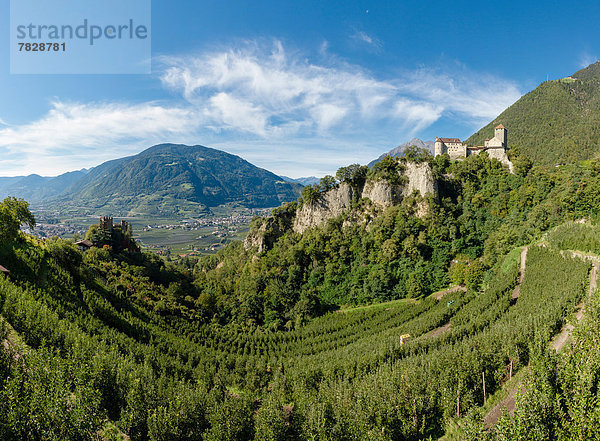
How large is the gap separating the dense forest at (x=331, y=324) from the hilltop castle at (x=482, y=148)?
305 cm

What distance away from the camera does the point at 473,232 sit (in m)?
55.3

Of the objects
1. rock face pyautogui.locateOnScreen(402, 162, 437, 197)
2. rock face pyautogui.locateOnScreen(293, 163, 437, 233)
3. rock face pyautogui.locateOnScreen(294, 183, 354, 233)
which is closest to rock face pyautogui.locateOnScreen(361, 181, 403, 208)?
rock face pyautogui.locateOnScreen(293, 163, 437, 233)

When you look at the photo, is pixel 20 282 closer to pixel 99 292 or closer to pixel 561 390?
pixel 99 292

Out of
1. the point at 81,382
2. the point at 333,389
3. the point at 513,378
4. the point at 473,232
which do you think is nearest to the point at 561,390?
the point at 513,378

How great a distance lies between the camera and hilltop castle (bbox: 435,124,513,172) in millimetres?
63156

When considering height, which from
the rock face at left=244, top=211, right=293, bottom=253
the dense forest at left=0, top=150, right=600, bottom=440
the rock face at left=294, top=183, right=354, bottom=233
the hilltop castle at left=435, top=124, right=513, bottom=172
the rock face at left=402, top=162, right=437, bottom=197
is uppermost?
the hilltop castle at left=435, top=124, right=513, bottom=172

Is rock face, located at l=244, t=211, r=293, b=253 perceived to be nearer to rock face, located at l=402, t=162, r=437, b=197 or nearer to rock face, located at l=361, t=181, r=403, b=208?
rock face, located at l=361, t=181, r=403, b=208

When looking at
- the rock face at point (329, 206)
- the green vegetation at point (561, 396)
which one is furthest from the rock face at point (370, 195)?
the green vegetation at point (561, 396)

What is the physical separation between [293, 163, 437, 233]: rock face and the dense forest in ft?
6.87

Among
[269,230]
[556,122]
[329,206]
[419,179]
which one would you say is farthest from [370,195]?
[556,122]

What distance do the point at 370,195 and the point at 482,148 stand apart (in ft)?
112

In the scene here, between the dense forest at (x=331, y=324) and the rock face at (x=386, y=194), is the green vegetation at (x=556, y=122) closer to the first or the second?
the dense forest at (x=331, y=324)

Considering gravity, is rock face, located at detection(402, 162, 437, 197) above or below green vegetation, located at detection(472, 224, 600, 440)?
above

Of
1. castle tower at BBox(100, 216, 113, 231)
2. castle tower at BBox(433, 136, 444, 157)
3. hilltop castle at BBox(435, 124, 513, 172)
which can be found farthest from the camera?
castle tower at BBox(433, 136, 444, 157)
